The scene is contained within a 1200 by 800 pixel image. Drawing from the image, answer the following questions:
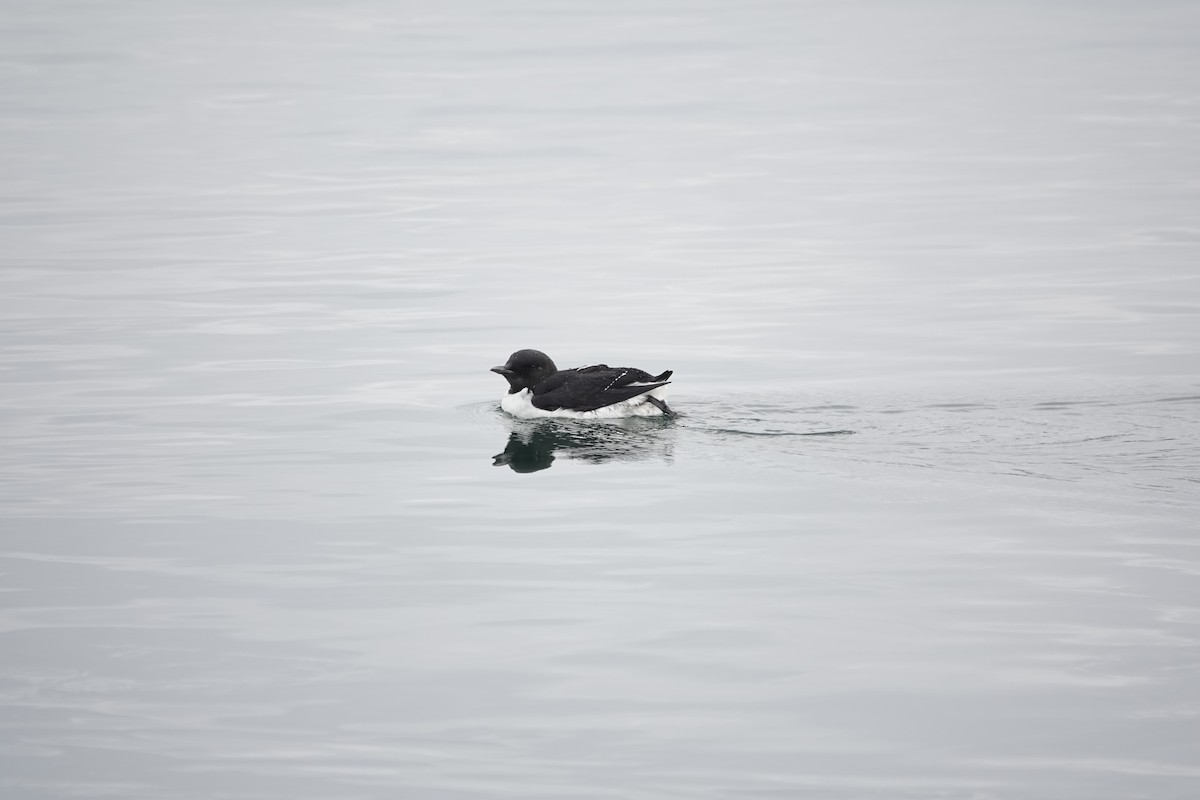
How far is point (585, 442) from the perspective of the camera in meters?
15.3

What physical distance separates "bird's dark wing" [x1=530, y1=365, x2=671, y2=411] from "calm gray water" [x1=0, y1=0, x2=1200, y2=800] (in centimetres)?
25

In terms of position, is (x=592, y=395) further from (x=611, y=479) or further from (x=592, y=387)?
(x=611, y=479)

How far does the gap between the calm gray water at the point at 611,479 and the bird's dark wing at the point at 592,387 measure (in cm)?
25

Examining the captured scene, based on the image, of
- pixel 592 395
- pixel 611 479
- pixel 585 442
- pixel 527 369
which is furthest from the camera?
pixel 527 369

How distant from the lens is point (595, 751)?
8.02m

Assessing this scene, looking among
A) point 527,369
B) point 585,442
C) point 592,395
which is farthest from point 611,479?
point 527,369

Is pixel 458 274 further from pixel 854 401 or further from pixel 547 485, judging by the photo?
pixel 547 485

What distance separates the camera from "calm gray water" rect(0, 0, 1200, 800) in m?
8.22

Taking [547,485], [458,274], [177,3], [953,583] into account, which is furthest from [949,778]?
[177,3]

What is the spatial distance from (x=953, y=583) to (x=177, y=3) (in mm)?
79359

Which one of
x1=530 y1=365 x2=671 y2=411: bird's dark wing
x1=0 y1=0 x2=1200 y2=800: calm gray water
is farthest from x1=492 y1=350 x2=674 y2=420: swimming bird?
x1=0 y1=0 x2=1200 y2=800: calm gray water

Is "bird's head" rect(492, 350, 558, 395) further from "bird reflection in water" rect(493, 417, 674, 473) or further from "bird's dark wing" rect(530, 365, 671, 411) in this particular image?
"bird reflection in water" rect(493, 417, 674, 473)

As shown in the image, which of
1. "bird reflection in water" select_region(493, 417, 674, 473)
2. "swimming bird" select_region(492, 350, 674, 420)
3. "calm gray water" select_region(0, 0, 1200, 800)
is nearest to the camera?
"calm gray water" select_region(0, 0, 1200, 800)

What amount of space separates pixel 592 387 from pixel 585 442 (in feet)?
2.72
